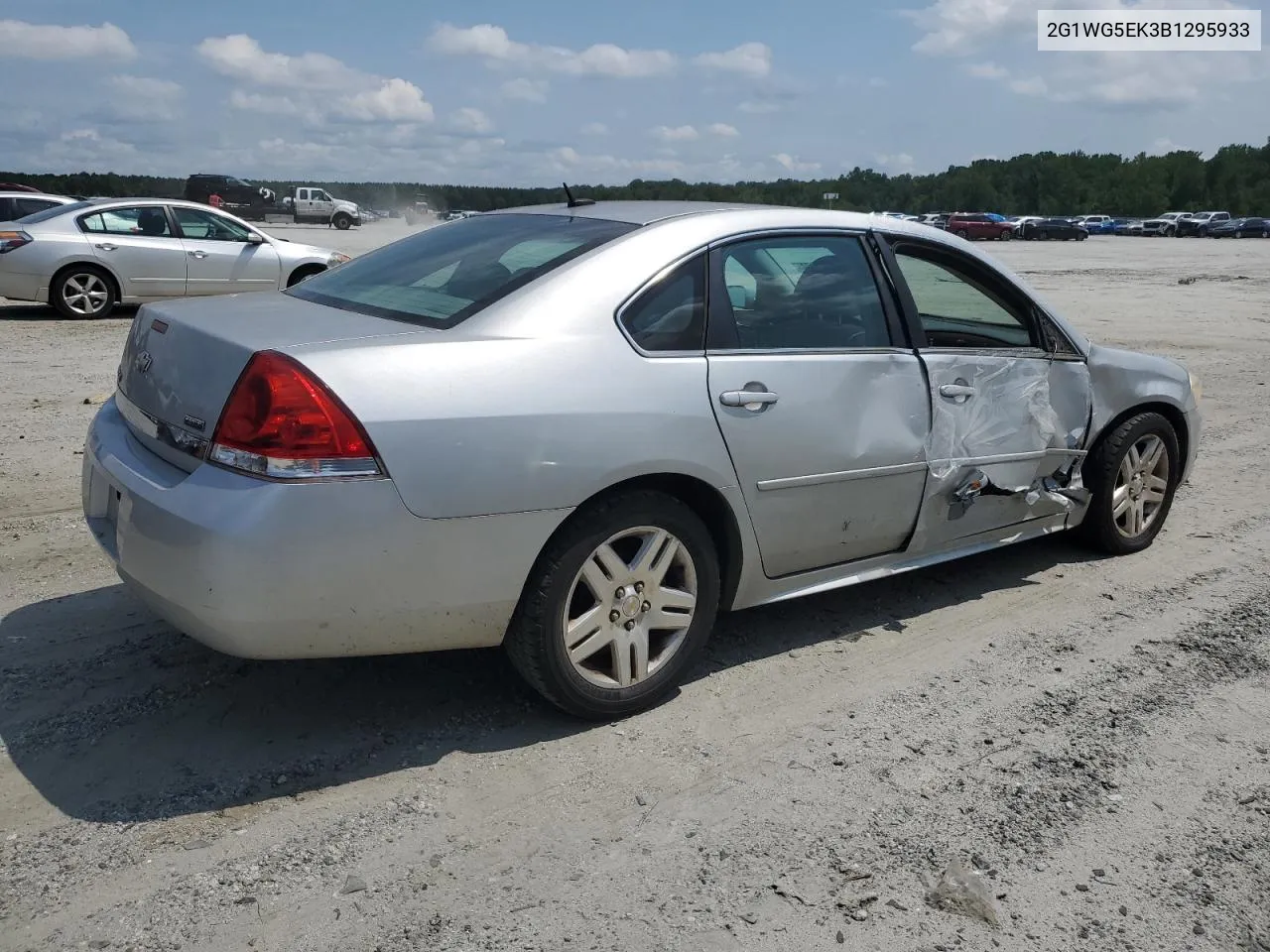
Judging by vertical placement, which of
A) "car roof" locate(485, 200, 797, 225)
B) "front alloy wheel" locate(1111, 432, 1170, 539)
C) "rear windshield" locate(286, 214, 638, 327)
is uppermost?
"car roof" locate(485, 200, 797, 225)

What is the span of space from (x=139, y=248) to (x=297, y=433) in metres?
12.4

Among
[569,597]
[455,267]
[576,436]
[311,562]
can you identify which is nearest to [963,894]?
[569,597]

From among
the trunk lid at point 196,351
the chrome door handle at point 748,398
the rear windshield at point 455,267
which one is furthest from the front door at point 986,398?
the trunk lid at point 196,351

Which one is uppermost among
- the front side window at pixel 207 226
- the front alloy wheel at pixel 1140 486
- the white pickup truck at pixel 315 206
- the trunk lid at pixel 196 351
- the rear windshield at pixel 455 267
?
the white pickup truck at pixel 315 206

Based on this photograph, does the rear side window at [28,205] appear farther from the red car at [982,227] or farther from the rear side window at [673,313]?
the red car at [982,227]

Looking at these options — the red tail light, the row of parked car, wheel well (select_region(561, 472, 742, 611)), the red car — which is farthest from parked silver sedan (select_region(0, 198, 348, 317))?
the red car

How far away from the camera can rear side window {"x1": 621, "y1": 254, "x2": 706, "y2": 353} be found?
11.8 ft

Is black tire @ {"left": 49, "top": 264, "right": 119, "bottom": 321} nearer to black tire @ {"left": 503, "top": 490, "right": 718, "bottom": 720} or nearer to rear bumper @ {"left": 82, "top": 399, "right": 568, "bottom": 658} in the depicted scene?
rear bumper @ {"left": 82, "top": 399, "right": 568, "bottom": 658}

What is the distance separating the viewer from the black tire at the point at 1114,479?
5.24 metres

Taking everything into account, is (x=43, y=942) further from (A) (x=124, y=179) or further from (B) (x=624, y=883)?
(A) (x=124, y=179)

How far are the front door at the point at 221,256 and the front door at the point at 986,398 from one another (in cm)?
1136

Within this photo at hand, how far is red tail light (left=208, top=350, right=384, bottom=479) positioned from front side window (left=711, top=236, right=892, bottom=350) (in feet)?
4.44

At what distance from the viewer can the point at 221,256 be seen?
47.2 ft

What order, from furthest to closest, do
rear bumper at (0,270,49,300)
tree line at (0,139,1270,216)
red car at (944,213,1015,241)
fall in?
tree line at (0,139,1270,216) < red car at (944,213,1015,241) < rear bumper at (0,270,49,300)
